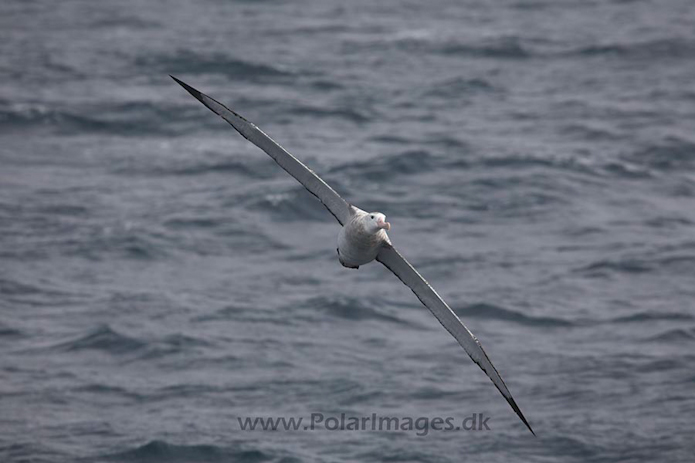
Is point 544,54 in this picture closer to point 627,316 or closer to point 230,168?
point 230,168

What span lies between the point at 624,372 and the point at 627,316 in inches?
114

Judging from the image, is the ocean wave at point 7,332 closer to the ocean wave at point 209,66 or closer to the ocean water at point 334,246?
the ocean water at point 334,246

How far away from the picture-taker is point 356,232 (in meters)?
17.6

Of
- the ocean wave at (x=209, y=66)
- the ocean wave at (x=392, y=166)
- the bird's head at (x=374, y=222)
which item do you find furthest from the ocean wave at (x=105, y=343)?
the ocean wave at (x=209, y=66)

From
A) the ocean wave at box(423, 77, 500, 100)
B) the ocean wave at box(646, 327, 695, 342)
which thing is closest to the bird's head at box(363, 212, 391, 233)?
the ocean wave at box(646, 327, 695, 342)

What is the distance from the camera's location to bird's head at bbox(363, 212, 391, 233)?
670 inches

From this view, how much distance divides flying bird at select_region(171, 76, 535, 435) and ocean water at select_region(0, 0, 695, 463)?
29.7ft

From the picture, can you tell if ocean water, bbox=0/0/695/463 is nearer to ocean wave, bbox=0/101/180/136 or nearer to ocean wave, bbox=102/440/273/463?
ocean wave, bbox=102/440/273/463

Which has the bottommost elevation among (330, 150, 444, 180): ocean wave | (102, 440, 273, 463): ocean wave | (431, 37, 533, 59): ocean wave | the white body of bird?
(102, 440, 273, 463): ocean wave

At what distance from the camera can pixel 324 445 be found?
27.5 metres

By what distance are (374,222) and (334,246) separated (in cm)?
1974

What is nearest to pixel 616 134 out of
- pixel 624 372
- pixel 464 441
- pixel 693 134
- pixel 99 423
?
pixel 693 134

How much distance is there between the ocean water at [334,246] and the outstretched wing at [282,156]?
1016 cm

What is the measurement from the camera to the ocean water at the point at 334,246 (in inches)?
1130
